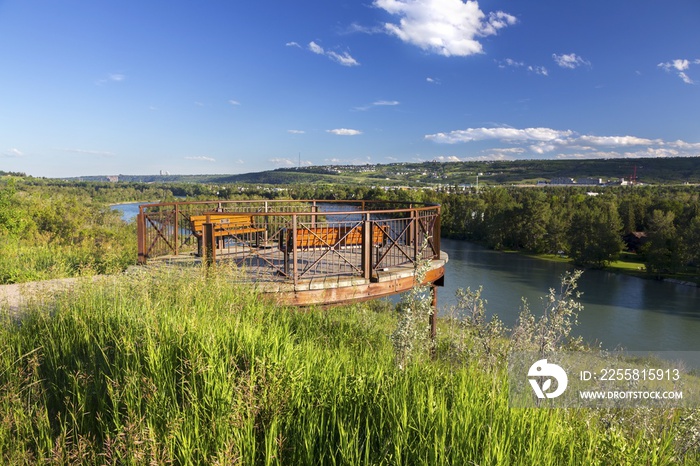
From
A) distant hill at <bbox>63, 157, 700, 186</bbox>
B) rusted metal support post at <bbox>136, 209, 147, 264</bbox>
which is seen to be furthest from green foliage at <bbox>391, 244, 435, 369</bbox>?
distant hill at <bbox>63, 157, 700, 186</bbox>

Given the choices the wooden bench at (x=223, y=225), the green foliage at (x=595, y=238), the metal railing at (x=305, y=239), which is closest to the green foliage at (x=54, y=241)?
the metal railing at (x=305, y=239)

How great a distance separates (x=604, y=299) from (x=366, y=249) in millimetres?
31269

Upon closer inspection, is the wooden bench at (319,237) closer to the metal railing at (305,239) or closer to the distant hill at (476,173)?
the metal railing at (305,239)

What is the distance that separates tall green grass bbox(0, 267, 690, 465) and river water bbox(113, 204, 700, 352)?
13.9 meters

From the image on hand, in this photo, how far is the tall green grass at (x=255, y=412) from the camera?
2125 mm

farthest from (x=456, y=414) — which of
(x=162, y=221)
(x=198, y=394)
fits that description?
(x=162, y=221)

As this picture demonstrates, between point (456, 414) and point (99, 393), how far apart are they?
7.77ft

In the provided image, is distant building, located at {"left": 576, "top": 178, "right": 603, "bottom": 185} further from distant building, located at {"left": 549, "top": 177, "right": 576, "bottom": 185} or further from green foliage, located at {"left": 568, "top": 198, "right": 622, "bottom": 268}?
green foliage, located at {"left": 568, "top": 198, "right": 622, "bottom": 268}

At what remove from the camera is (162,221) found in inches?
366

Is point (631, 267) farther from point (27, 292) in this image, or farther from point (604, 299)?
point (27, 292)

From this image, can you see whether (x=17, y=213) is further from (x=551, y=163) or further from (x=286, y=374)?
(x=551, y=163)

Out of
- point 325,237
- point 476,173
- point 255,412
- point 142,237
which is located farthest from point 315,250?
point 476,173

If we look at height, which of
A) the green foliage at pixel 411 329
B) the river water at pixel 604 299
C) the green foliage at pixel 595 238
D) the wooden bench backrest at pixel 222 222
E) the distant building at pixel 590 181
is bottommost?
the river water at pixel 604 299

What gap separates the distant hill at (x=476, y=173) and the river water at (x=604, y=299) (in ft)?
283
